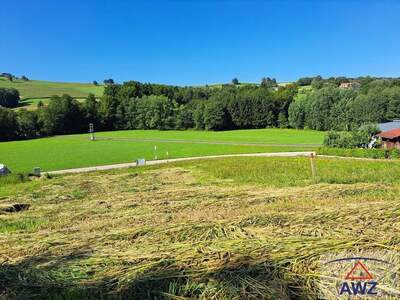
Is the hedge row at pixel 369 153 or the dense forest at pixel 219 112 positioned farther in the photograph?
the dense forest at pixel 219 112

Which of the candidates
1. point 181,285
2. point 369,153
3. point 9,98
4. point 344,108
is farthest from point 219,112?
point 181,285

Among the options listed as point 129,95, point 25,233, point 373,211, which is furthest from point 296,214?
point 129,95

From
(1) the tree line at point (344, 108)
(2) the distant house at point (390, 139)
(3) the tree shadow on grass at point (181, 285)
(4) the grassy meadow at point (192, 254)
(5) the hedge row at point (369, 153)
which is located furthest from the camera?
(1) the tree line at point (344, 108)

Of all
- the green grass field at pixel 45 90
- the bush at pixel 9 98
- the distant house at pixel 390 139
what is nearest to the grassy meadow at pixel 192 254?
the distant house at pixel 390 139

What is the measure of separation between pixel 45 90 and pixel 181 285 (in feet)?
503

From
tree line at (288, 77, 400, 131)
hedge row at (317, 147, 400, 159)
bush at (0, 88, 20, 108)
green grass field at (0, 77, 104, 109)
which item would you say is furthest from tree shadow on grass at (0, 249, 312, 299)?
bush at (0, 88, 20, 108)

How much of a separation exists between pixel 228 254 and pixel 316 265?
1.03 metres

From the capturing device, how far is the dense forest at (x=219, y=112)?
3388 inches

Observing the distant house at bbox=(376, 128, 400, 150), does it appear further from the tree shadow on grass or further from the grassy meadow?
the tree shadow on grass

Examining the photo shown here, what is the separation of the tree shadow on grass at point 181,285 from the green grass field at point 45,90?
127 metres

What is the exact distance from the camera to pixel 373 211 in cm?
569

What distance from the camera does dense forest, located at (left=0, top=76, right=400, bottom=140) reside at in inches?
3388

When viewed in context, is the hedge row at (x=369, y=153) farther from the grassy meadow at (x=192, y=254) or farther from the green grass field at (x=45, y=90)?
the green grass field at (x=45, y=90)

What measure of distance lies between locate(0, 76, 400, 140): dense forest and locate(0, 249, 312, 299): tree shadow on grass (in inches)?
3453
